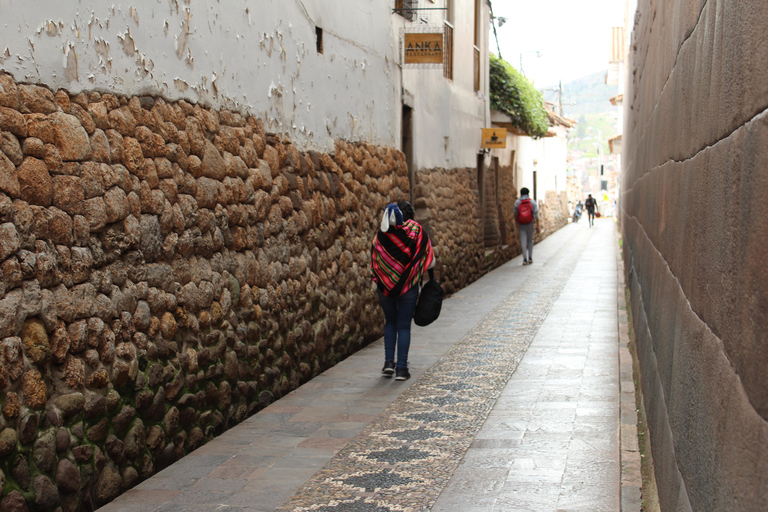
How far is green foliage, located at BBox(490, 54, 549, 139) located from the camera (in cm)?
Result: 1842

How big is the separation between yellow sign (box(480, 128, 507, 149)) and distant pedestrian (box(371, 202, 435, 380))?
921cm

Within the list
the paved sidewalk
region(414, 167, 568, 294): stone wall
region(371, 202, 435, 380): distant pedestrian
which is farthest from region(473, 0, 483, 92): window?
region(371, 202, 435, 380): distant pedestrian

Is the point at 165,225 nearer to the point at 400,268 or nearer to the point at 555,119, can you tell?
the point at 400,268

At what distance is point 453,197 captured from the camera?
13.5 m

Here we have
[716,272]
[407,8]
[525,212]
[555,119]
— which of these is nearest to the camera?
[716,272]

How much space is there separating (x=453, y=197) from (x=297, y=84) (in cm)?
680

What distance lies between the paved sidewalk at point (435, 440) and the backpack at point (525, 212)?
8.37 meters

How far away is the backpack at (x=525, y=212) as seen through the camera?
1727cm

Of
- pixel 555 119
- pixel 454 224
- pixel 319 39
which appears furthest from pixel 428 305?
pixel 555 119

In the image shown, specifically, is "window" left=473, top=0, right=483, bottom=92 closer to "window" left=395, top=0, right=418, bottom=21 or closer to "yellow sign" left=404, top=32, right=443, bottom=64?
"window" left=395, top=0, right=418, bottom=21

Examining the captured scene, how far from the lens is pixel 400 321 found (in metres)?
7.14

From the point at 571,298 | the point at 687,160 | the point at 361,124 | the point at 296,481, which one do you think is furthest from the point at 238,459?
the point at 571,298

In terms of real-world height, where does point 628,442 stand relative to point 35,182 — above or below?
below

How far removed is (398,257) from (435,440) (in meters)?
2.17
